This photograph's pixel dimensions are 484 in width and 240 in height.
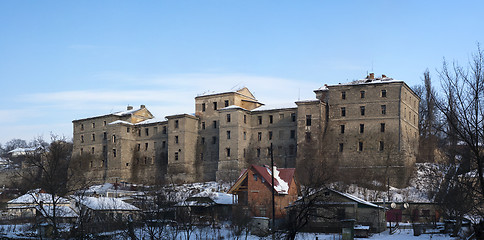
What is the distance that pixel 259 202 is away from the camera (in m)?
41.2

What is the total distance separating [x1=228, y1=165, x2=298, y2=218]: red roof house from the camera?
40562 millimetres

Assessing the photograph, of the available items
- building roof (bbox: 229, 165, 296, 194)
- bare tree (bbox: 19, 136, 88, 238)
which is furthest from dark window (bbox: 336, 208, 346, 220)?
bare tree (bbox: 19, 136, 88, 238)

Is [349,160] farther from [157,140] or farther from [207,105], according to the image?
[157,140]

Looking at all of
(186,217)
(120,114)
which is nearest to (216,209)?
(186,217)

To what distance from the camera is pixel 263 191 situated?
41.3 meters

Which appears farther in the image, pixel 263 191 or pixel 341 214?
pixel 263 191

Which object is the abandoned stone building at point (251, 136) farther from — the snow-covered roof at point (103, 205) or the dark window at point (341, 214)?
the dark window at point (341, 214)

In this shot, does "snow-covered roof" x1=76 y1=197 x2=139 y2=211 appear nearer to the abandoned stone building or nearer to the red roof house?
the red roof house

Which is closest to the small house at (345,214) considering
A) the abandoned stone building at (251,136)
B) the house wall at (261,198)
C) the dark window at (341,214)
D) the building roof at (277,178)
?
the dark window at (341,214)

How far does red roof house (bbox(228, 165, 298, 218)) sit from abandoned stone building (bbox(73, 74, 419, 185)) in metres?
18.4

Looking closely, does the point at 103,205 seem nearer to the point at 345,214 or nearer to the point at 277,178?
the point at 277,178

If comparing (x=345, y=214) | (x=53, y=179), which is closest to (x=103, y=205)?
(x=53, y=179)

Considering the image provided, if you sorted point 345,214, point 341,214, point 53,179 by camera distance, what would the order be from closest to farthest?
point 53,179, point 341,214, point 345,214

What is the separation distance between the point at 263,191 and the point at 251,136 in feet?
93.2
